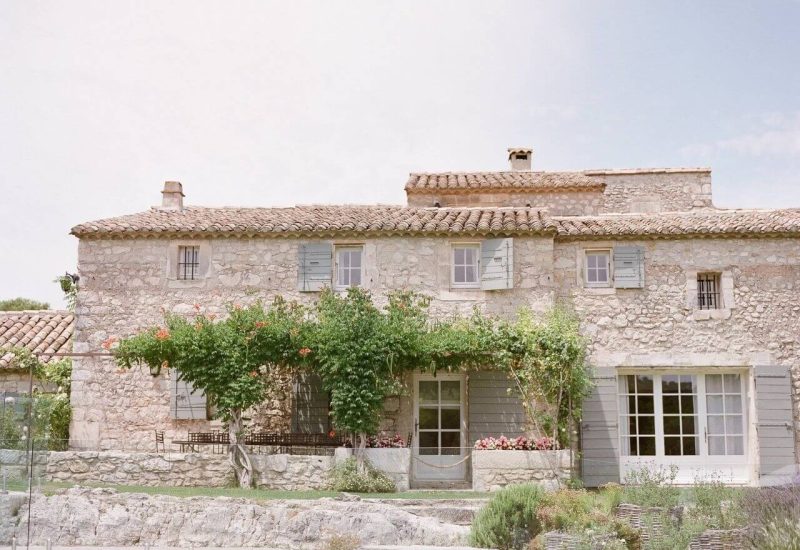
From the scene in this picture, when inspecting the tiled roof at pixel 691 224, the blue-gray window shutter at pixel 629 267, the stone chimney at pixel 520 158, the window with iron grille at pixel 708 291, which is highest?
the stone chimney at pixel 520 158

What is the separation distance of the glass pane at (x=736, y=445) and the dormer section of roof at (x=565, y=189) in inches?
270

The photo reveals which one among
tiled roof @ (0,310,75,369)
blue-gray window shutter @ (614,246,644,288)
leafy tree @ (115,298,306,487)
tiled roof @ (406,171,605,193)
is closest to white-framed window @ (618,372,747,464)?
blue-gray window shutter @ (614,246,644,288)

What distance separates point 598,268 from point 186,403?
8631mm

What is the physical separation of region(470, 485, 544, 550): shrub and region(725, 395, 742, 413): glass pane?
23.1 ft

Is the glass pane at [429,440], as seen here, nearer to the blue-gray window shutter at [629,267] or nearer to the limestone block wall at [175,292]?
the limestone block wall at [175,292]

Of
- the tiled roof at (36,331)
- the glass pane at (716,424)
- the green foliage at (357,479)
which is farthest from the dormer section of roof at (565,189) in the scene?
the tiled roof at (36,331)

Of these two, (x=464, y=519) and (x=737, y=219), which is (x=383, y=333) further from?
(x=737, y=219)

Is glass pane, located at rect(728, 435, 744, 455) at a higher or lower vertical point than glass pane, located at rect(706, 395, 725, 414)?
lower

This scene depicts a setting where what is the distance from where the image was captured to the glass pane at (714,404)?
58.5 ft

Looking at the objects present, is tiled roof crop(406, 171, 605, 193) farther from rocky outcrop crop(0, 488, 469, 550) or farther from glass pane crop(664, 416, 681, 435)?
rocky outcrop crop(0, 488, 469, 550)

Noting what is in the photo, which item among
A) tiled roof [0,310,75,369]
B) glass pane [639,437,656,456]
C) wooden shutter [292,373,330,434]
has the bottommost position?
glass pane [639,437,656,456]

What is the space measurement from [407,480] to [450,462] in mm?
1486

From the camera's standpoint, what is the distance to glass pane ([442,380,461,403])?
17906mm

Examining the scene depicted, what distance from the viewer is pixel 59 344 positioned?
20016 millimetres
